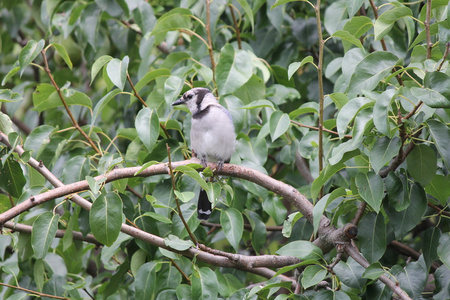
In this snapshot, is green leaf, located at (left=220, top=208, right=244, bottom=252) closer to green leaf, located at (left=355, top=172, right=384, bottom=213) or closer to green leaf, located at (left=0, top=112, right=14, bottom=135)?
green leaf, located at (left=355, top=172, right=384, bottom=213)

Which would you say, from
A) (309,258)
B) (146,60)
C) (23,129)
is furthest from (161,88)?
(23,129)

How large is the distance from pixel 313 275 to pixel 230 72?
4.71 ft

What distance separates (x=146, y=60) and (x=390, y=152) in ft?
7.58

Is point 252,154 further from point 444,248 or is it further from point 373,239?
point 444,248

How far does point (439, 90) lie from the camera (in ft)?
6.88

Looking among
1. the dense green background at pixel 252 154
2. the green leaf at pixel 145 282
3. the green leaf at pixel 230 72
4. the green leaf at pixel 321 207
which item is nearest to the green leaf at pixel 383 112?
the dense green background at pixel 252 154

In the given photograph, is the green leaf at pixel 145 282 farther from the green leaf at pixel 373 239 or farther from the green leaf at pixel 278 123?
the green leaf at pixel 373 239

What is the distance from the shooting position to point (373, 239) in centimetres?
251

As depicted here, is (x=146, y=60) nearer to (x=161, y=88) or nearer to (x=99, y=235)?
(x=161, y=88)

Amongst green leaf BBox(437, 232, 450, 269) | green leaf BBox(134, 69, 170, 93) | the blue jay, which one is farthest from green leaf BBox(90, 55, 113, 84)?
green leaf BBox(437, 232, 450, 269)

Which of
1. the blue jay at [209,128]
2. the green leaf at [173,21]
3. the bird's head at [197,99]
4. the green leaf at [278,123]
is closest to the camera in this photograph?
the green leaf at [278,123]

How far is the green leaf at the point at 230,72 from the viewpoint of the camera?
334cm

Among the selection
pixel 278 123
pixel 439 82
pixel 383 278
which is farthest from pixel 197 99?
pixel 439 82

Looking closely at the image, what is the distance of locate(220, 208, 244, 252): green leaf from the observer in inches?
114
